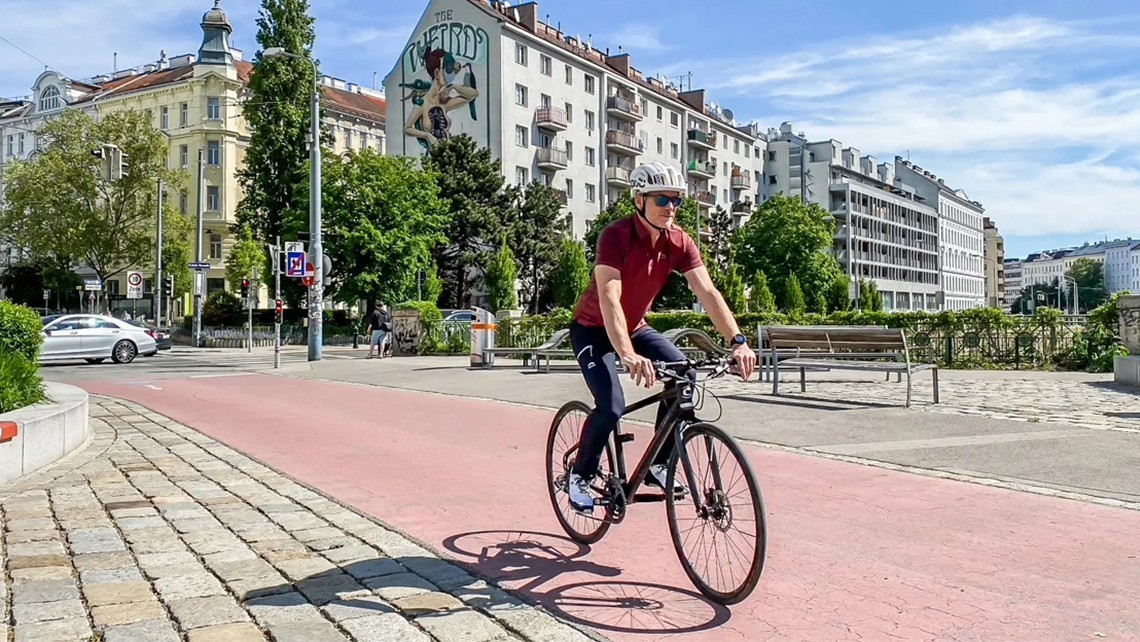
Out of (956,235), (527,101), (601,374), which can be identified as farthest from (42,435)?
(956,235)

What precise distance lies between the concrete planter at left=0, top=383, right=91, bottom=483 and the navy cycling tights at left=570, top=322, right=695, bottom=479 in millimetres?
4328

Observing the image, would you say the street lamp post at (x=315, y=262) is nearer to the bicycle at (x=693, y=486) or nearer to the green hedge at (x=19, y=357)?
the green hedge at (x=19, y=357)

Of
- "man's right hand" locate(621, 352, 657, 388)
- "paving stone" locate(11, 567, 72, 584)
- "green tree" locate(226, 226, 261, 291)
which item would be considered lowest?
"paving stone" locate(11, 567, 72, 584)

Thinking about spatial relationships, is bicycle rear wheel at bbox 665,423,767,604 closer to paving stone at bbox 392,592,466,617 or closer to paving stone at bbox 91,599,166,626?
paving stone at bbox 392,592,466,617

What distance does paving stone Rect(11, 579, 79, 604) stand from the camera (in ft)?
13.6

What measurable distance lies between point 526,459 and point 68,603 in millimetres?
4551

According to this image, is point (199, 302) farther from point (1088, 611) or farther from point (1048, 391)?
point (1088, 611)

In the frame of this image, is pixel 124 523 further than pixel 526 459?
No

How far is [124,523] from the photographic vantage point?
5742 mm

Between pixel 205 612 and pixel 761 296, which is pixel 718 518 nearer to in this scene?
pixel 205 612

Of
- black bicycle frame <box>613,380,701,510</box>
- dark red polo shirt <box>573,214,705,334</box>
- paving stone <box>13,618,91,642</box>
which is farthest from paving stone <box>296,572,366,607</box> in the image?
dark red polo shirt <box>573,214,705,334</box>

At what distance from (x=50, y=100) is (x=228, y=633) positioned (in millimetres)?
97683

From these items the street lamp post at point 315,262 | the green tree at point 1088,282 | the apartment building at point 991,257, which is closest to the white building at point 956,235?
the apartment building at point 991,257

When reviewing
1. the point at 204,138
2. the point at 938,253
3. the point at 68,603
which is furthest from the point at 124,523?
the point at 938,253
